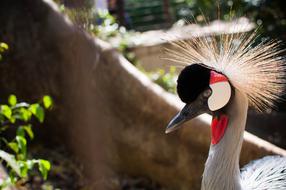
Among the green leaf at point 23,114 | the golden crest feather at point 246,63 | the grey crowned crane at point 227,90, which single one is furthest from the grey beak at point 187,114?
the green leaf at point 23,114

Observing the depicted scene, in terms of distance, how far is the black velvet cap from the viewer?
64.6 inches

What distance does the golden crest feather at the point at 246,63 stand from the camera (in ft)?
5.68

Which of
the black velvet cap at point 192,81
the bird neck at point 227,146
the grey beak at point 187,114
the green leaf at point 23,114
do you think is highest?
the black velvet cap at point 192,81

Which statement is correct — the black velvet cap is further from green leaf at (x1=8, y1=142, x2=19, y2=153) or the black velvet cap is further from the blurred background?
the blurred background

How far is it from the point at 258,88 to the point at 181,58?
29 centimetres

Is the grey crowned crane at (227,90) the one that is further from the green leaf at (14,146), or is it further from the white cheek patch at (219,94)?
the green leaf at (14,146)

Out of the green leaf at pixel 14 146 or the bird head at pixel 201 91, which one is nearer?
the bird head at pixel 201 91

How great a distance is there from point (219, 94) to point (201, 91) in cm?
6

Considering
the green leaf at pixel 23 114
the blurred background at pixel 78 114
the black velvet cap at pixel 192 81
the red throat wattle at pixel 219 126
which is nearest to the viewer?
the black velvet cap at pixel 192 81

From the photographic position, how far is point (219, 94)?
1691 mm

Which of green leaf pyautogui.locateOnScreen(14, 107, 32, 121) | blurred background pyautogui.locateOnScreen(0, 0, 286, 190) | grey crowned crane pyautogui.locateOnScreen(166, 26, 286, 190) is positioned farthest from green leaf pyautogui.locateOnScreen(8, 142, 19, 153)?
grey crowned crane pyautogui.locateOnScreen(166, 26, 286, 190)

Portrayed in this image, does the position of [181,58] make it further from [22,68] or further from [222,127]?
[22,68]

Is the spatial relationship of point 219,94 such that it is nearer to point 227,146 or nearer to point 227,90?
point 227,90

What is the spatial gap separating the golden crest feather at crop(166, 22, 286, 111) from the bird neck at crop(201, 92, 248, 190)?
0.18 ft
